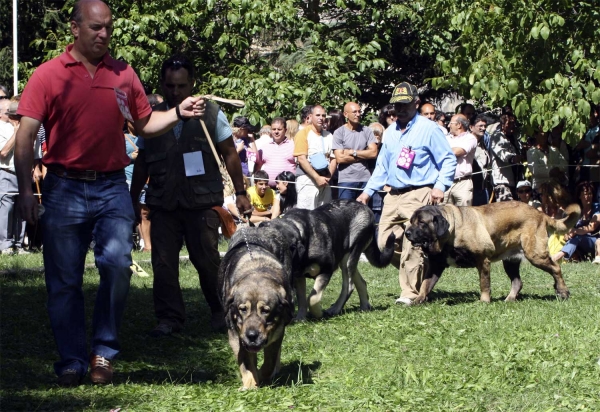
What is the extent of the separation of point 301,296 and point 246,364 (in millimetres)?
2615

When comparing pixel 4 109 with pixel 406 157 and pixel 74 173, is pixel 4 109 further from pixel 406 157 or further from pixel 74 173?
pixel 74 173

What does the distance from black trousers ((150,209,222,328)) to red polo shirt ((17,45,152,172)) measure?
184 centimetres

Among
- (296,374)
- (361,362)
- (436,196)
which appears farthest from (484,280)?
(296,374)

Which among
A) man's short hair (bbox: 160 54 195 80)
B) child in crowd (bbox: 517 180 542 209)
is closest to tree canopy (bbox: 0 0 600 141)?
child in crowd (bbox: 517 180 542 209)

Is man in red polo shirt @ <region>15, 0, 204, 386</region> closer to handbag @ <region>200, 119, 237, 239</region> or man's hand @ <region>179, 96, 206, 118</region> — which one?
man's hand @ <region>179, 96, 206, 118</region>

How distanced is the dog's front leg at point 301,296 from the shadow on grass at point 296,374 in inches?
68.0

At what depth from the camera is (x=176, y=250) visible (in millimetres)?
7789

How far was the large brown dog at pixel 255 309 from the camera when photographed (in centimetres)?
559

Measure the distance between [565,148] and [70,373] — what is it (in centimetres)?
969

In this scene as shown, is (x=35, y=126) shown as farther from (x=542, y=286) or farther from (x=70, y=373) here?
(x=542, y=286)

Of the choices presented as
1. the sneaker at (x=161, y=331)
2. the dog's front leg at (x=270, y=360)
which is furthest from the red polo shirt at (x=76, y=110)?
the sneaker at (x=161, y=331)

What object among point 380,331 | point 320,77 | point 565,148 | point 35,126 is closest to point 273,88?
point 320,77

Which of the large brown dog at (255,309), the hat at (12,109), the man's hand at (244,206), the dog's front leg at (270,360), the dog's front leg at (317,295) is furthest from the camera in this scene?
the hat at (12,109)

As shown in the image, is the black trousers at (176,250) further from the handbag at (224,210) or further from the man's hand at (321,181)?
the man's hand at (321,181)
